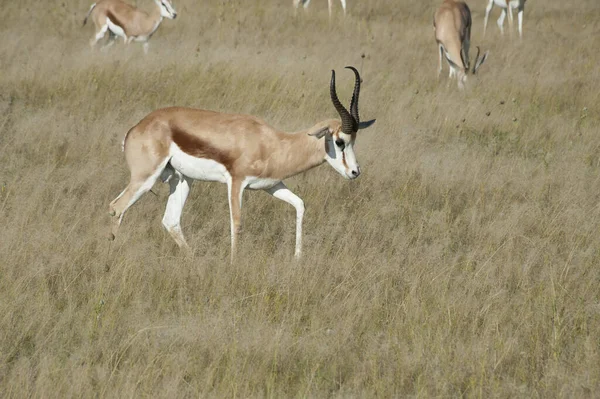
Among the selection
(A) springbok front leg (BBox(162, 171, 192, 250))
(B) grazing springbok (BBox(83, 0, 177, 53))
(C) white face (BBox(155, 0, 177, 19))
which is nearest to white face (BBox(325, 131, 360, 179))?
(A) springbok front leg (BBox(162, 171, 192, 250))

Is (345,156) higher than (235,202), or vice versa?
(345,156)

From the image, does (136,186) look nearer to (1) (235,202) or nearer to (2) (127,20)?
(1) (235,202)

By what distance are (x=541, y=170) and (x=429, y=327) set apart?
3950 mm

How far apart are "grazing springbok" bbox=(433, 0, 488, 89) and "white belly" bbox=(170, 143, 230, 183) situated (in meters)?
6.12

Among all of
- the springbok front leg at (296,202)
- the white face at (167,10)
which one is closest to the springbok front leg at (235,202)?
the springbok front leg at (296,202)

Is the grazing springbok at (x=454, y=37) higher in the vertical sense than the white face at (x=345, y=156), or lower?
higher

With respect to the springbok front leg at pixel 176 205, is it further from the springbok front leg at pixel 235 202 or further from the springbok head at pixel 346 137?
the springbok head at pixel 346 137

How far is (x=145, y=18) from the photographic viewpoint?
A: 14250 mm

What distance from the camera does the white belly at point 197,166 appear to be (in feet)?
20.4

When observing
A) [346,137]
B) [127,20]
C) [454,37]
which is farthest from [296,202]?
[127,20]

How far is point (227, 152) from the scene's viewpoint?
20.2 feet

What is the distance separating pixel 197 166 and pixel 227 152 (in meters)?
0.25

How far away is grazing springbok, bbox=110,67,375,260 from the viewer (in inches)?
243

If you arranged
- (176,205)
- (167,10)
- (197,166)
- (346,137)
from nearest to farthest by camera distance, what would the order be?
(346,137) → (197,166) → (176,205) → (167,10)
